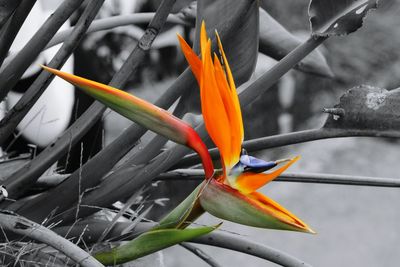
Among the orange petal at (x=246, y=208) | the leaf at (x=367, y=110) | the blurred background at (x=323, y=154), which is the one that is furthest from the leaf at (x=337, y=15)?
the blurred background at (x=323, y=154)

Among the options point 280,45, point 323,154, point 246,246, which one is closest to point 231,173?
point 246,246

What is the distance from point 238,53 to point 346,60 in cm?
201

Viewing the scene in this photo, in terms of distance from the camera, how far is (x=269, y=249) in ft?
Result: 1.80

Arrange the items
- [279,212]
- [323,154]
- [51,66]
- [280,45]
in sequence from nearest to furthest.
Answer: [279,212]
[51,66]
[280,45]
[323,154]

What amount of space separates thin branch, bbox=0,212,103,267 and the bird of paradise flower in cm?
4

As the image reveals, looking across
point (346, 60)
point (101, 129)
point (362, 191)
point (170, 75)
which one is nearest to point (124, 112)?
point (101, 129)

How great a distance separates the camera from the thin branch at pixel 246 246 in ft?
1.79

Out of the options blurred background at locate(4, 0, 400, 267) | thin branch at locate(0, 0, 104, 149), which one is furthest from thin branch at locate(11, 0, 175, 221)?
blurred background at locate(4, 0, 400, 267)

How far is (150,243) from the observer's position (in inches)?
17.5

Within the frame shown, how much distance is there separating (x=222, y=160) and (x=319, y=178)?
0.55 ft

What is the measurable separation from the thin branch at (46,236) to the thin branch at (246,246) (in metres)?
0.12

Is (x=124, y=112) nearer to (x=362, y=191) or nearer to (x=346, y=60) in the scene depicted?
(x=362, y=191)

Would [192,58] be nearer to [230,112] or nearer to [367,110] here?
[230,112]

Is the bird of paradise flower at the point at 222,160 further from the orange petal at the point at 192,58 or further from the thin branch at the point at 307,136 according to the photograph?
the thin branch at the point at 307,136
